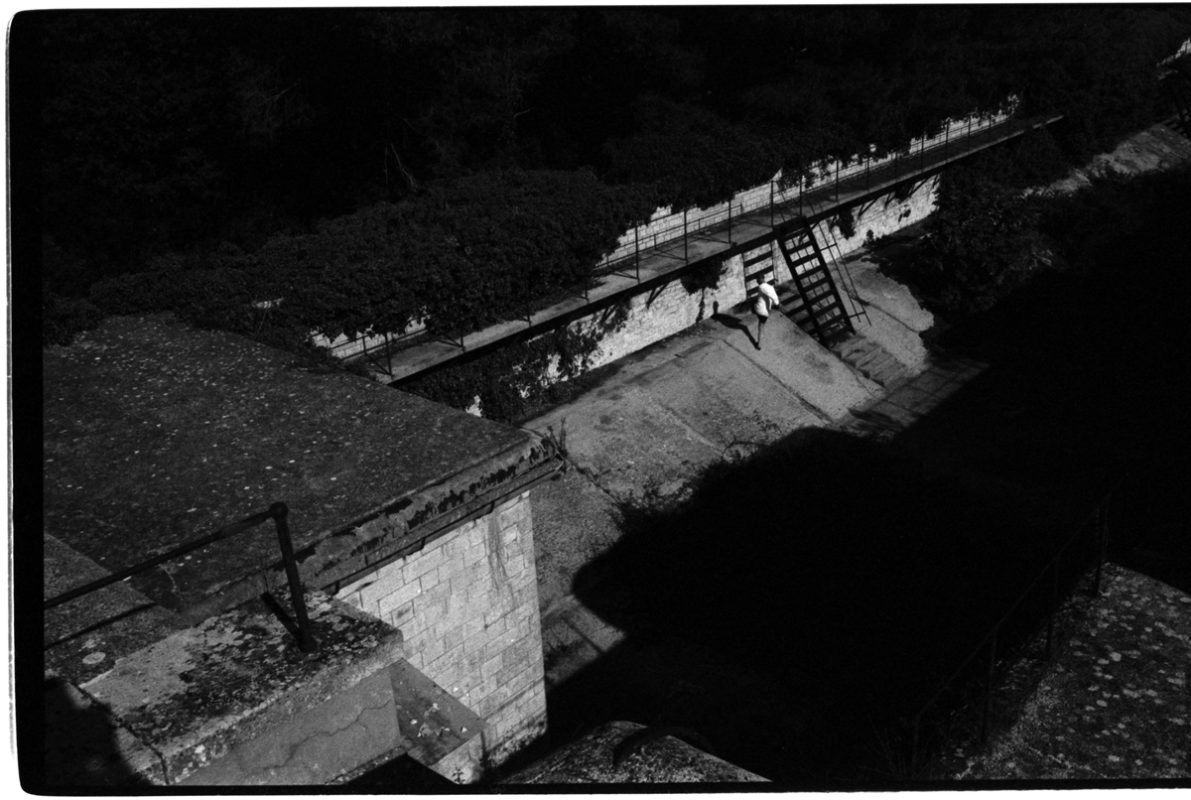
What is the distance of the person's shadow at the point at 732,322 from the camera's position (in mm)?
16722

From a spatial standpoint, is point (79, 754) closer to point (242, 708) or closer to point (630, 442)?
point (242, 708)

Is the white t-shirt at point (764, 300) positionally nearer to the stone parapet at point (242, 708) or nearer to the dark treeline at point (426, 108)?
the dark treeline at point (426, 108)

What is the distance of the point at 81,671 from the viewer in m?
5.08

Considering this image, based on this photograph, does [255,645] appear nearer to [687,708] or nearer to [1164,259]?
[687,708]

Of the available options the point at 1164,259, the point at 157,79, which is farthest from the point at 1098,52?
the point at 157,79

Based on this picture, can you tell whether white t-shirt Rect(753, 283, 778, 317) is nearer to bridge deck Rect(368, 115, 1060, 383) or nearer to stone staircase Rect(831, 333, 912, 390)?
bridge deck Rect(368, 115, 1060, 383)

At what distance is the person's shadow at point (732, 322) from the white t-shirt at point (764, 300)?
1.02ft

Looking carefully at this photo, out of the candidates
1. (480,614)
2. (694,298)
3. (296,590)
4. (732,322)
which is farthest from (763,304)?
(296,590)

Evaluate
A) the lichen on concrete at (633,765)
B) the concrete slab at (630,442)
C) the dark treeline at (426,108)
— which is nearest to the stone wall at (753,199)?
the dark treeline at (426,108)

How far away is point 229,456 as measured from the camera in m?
7.43

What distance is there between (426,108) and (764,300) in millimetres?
6846

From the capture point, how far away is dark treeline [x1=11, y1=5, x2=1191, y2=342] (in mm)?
15688

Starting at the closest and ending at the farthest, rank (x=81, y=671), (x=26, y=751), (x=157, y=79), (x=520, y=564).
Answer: (x=26, y=751) → (x=81, y=671) → (x=520, y=564) → (x=157, y=79)

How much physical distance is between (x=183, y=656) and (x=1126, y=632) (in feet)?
18.2
